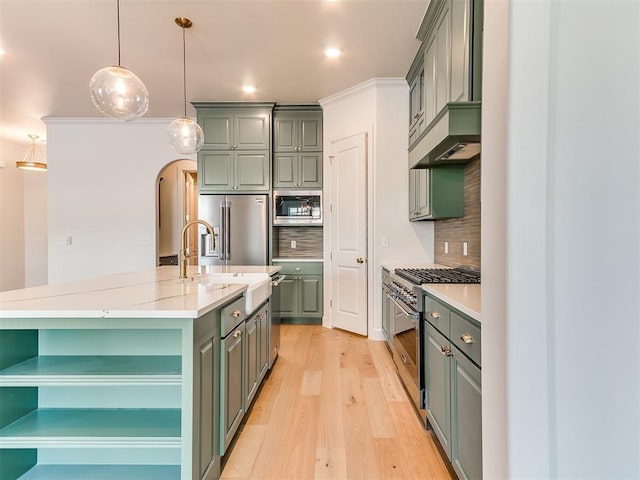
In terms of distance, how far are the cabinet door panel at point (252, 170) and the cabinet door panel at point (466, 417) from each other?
358cm

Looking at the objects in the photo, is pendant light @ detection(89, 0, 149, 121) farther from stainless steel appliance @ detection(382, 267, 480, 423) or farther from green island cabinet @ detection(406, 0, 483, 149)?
stainless steel appliance @ detection(382, 267, 480, 423)

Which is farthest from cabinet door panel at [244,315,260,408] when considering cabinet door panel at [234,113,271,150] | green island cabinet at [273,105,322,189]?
cabinet door panel at [234,113,271,150]

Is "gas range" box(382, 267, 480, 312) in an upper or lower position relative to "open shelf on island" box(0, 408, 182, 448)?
upper

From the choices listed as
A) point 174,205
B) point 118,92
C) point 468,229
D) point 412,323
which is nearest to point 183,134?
point 118,92

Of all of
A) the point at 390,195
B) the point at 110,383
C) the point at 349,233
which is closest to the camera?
the point at 110,383

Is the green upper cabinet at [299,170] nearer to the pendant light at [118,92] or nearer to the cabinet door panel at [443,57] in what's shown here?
the cabinet door panel at [443,57]

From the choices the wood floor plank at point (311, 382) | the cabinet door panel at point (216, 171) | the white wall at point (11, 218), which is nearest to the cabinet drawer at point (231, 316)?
the wood floor plank at point (311, 382)

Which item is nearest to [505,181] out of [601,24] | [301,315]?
[601,24]

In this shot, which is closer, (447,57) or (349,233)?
(447,57)

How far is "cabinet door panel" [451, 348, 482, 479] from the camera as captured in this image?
1.27m

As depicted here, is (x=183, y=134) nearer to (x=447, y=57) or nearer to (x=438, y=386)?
(x=447, y=57)

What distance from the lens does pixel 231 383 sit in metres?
1.73

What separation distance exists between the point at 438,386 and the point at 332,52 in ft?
9.95

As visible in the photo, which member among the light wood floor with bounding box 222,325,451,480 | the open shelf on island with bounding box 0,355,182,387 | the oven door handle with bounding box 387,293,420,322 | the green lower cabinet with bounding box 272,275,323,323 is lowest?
the light wood floor with bounding box 222,325,451,480
